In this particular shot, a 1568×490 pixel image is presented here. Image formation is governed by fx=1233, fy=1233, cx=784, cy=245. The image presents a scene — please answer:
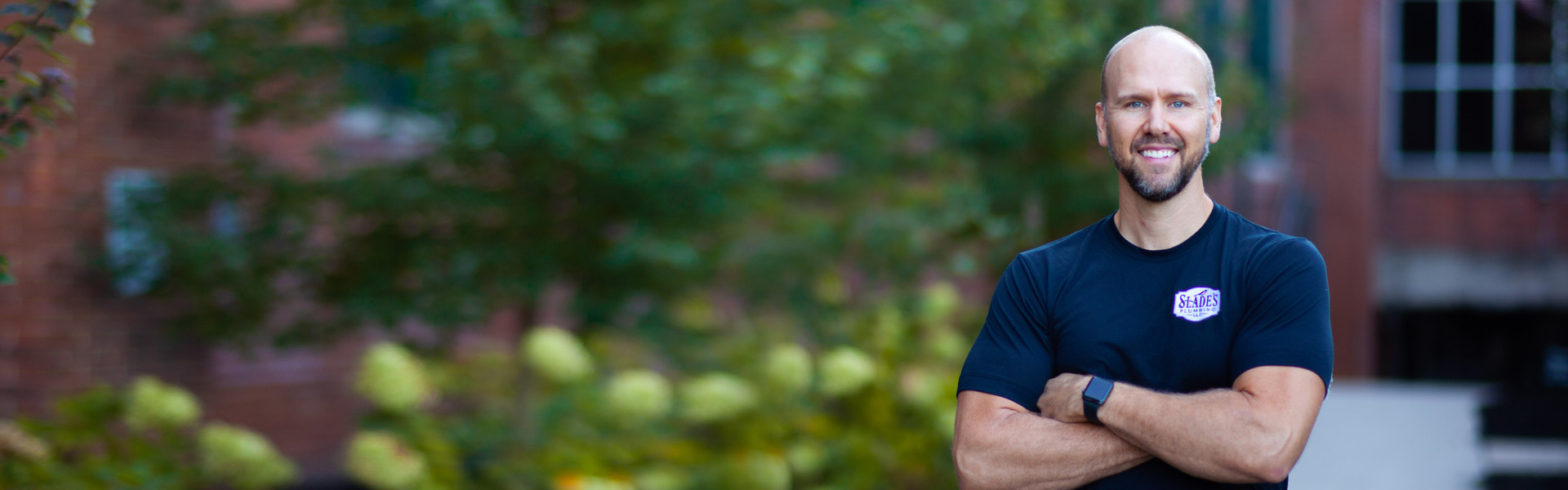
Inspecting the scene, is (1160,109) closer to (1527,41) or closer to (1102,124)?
(1102,124)

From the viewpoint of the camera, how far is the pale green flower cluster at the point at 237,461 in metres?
4.16

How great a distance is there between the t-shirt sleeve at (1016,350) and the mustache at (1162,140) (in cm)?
32

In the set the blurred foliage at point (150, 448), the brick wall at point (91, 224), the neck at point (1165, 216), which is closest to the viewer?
the neck at point (1165, 216)

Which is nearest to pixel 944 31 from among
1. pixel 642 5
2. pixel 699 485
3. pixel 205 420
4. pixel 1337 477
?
pixel 642 5

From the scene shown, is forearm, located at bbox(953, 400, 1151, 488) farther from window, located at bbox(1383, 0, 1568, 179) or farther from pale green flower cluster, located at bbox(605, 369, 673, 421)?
window, located at bbox(1383, 0, 1568, 179)

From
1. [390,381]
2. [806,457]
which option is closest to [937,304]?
[806,457]

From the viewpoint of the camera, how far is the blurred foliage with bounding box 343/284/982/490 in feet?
14.4

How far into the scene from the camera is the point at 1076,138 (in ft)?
28.0

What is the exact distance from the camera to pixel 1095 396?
5.88 ft

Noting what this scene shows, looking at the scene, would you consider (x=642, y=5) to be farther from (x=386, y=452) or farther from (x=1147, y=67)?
(x=1147, y=67)

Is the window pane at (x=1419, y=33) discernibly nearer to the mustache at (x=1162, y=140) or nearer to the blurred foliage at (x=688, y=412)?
the blurred foliage at (x=688, y=412)

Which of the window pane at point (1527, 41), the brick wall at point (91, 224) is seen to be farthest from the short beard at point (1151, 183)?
the window pane at point (1527, 41)

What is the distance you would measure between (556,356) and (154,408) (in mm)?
1349

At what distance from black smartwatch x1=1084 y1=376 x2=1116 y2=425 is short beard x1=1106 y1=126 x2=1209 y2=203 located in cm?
28
